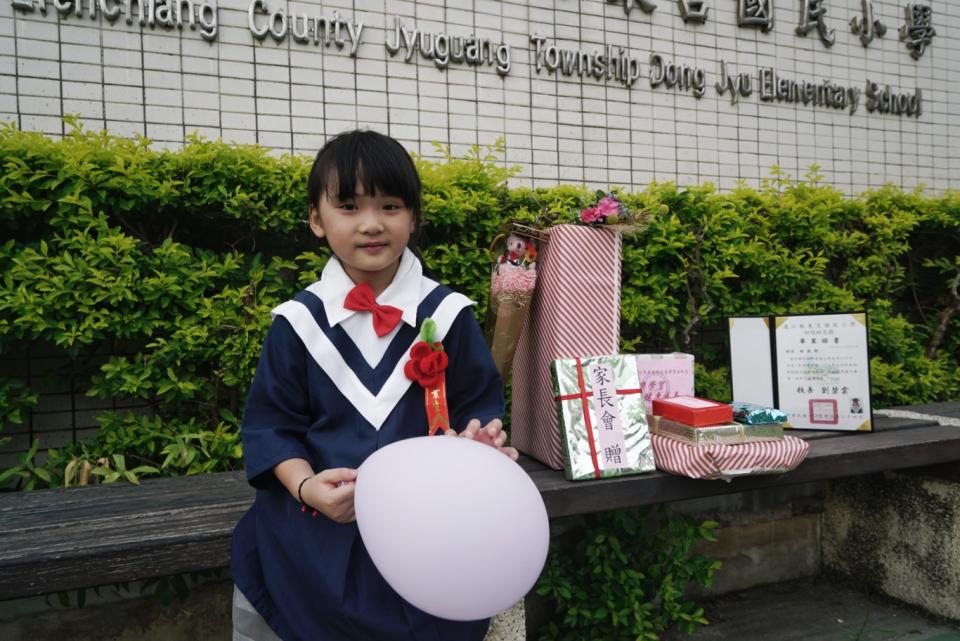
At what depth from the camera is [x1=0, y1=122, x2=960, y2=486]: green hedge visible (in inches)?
79.7

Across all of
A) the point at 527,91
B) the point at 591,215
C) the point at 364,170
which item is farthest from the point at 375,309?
the point at 527,91

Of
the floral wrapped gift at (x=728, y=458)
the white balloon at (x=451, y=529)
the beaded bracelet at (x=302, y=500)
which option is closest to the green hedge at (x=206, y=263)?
the floral wrapped gift at (x=728, y=458)

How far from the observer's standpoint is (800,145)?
414cm

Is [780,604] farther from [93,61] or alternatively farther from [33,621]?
[93,61]

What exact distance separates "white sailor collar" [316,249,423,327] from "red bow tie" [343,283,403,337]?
20 mm

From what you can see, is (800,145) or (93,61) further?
(800,145)

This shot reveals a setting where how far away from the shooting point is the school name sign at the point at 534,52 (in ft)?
9.18

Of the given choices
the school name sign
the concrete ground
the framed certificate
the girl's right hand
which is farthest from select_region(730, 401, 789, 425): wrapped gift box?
the school name sign

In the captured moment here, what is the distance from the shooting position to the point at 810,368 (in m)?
2.55

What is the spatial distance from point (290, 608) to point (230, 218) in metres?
1.60

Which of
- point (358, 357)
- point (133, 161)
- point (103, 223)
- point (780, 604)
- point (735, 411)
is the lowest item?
point (780, 604)

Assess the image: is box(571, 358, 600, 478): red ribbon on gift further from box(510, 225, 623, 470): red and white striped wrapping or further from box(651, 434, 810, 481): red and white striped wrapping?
box(651, 434, 810, 481): red and white striped wrapping

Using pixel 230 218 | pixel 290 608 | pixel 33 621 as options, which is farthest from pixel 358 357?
pixel 33 621

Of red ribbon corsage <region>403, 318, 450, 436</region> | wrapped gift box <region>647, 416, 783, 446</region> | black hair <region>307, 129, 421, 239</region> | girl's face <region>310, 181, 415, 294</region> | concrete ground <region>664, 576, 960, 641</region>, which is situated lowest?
concrete ground <region>664, 576, 960, 641</region>
